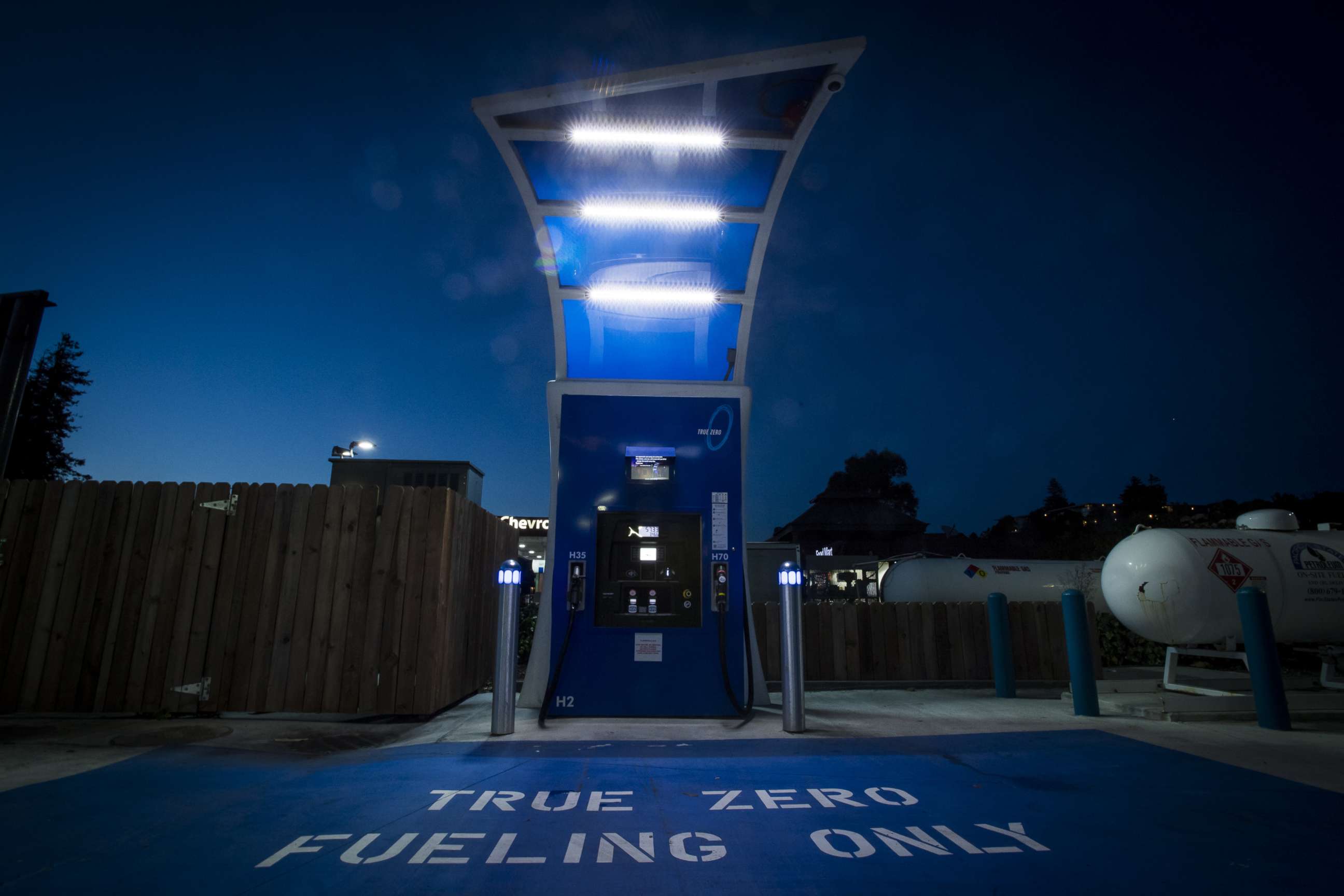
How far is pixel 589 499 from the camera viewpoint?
6418 millimetres

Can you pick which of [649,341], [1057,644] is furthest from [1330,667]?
[649,341]

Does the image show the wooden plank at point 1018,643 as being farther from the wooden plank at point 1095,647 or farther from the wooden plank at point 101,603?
the wooden plank at point 101,603

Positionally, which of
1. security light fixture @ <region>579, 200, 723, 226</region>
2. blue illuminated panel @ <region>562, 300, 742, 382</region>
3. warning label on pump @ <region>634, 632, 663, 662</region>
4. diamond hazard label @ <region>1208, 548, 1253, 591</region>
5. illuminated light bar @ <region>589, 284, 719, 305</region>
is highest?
security light fixture @ <region>579, 200, 723, 226</region>

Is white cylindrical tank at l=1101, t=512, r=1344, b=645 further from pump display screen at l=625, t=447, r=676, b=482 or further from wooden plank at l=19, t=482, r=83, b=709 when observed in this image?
wooden plank at l=19, t=482, r=83, b=709

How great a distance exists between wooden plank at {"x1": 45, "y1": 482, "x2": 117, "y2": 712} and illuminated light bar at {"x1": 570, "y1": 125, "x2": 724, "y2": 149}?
5421mm

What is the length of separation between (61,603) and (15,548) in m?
0.71

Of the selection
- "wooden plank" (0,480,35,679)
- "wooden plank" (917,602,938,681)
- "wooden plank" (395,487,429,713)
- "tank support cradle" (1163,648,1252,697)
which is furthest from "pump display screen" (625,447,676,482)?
"tank support cradle" (1163,648,1252,697)

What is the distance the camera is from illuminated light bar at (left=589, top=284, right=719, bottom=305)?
6668 millimetres

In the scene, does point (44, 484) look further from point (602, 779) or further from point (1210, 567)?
point (1210, 567)

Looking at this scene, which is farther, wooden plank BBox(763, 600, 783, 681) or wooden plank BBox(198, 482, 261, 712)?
wooden plank BBox(763, 600, 783, 681)

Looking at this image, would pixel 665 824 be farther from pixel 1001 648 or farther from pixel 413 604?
pixel 1001 648

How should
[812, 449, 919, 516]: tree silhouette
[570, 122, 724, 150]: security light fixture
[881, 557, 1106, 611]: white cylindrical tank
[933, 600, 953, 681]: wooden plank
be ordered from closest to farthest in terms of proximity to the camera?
[570, 122, 724, 150]: security light fixture, [933, 600, 953, 681]: wooden plank, [881, 557, 1106, 611]: white cylindrical tank, [812, 449, 919, 516]: tree silhouette

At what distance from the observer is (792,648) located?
216 inches

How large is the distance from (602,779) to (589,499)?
296 centimetres
